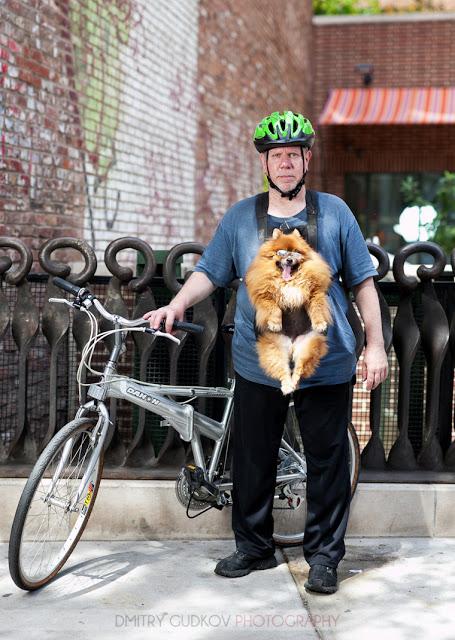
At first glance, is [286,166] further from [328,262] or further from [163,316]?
[163,316]

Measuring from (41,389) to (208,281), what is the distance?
1521 mm

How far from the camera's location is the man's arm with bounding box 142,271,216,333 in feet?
12.1

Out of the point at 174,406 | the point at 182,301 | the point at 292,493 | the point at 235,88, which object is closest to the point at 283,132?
the point at 182,301

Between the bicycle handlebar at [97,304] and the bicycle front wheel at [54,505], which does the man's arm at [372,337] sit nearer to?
the bicycle handlebar at [97,304]

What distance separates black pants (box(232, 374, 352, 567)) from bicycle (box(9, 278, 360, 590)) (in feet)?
0.60

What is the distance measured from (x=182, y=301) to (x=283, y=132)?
0.79 meters

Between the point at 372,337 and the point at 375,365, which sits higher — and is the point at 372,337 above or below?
above

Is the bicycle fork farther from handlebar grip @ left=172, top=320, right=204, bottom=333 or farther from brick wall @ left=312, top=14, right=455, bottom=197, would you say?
brick wall @ left=312, top=14, right=455, bottom=197

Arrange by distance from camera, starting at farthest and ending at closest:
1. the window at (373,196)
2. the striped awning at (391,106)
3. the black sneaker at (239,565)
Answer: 1. the window at (373,196)
2. the striped awning at (391,106)
3. the black sneaker at (239,565)

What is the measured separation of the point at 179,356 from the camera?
4559mm

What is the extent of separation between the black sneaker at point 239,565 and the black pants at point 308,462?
3cm

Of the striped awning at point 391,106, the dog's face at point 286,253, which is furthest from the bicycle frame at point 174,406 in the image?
the striped awning at point 391,106

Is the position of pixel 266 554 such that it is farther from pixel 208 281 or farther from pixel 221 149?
pixel 221 149

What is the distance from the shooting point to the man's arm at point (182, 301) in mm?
3680
